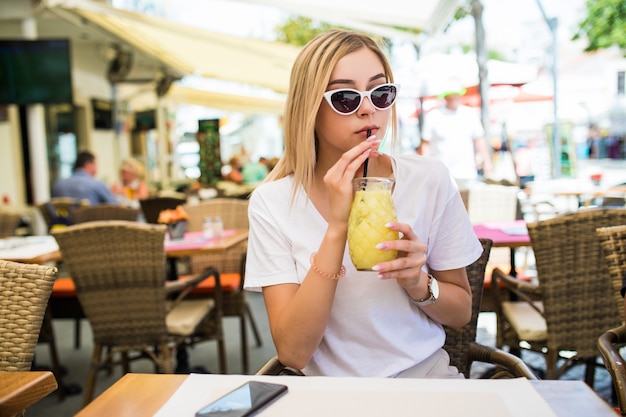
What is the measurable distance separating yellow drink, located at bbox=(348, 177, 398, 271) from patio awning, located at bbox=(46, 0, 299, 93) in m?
5.89

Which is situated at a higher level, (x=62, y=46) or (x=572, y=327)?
(x=62, y=46)

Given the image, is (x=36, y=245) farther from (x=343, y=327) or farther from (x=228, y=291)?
(x=343, y=327)

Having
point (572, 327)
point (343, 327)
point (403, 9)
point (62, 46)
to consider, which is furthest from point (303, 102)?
point (62, 46)

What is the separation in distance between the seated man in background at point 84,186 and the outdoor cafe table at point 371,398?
5.91 metres

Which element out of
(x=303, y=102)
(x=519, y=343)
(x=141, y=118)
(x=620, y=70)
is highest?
(x=620, y=70)

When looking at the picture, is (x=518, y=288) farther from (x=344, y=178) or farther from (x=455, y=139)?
(x=455, y=139)

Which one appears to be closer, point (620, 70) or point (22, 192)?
point (22, 192)

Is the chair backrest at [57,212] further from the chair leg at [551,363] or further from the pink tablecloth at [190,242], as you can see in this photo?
the chair leg at [551,363]

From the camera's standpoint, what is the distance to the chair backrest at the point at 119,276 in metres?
2.85

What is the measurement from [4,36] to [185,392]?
819 cm

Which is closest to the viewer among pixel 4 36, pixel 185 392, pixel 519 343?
pixel 185 392

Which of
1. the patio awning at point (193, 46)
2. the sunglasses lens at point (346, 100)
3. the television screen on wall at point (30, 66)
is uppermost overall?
the patio awning at point (193, 46)

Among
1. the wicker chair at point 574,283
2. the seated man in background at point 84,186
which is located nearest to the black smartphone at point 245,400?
the wicker chair at point 574,283

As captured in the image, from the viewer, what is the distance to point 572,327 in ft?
8.36
